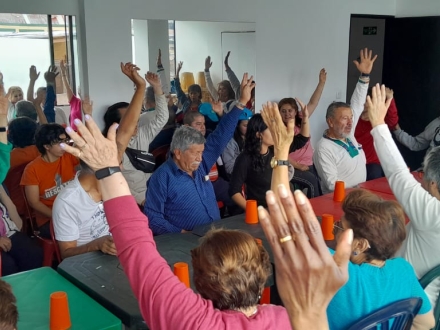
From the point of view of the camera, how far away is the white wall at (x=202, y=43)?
4.89 meters

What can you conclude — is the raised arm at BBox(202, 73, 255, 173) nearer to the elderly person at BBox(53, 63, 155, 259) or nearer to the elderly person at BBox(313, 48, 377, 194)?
the elderly person at BBox(53, 63, 155, 259)

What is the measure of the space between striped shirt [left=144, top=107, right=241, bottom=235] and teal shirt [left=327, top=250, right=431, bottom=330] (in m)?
1.51

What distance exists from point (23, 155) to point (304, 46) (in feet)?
11.6

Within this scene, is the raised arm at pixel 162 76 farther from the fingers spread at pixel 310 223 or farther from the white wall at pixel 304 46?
the fingers spread at pixel 310 223

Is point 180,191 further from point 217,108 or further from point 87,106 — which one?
point 217,108

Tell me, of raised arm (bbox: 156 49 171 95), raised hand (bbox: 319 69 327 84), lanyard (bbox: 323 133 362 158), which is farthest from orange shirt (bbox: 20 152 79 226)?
raised hand (bbox: 319 69 327 84)

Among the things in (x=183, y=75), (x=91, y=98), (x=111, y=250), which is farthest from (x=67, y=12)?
(x=111, y=250)

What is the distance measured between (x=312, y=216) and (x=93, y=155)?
60 centimetres

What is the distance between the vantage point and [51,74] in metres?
4.30

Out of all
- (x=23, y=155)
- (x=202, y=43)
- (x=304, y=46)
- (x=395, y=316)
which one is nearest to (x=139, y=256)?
(x=395, y=316)

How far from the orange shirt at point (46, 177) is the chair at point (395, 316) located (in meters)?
2.52

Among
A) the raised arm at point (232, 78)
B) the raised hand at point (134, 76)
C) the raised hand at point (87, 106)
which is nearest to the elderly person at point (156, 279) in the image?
the raised hand at point (134, 76)

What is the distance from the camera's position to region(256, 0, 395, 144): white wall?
5.54 m

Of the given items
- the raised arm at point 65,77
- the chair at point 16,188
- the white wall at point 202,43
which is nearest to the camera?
the chair at point 16,188
